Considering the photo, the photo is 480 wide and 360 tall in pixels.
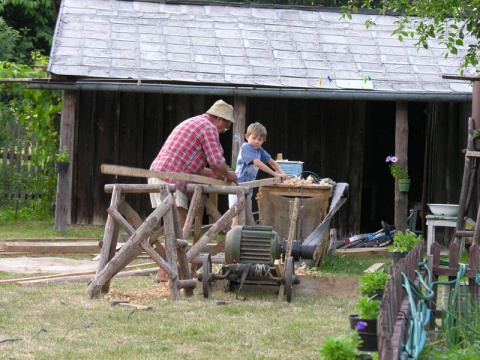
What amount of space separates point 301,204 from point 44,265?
290cm

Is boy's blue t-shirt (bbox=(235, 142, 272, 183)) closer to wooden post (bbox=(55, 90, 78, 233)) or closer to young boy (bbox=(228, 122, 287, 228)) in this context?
young boy (bbox=(228, 122, 287, 228))

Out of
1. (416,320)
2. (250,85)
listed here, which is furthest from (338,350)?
(250,85)

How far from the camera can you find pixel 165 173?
25.5ft

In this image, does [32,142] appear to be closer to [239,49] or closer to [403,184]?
[239,49]

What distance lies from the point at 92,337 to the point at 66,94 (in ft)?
26.1

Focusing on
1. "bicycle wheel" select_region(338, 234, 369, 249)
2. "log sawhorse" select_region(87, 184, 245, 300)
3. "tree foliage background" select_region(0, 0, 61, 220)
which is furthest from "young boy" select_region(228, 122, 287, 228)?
"tree foliage background" select_region(0, 0, 61, 220)

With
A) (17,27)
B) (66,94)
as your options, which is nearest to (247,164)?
(66,94)

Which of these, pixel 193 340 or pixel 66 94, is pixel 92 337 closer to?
pixel 193 340

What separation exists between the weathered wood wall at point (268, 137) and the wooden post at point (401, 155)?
62.0 inches

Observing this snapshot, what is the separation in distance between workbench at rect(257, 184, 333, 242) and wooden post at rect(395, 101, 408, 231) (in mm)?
3175

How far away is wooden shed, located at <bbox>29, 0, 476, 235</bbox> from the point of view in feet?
42.5

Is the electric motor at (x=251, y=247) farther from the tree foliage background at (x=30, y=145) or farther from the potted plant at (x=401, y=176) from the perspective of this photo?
the tree foliage background at (x=30, y=145)

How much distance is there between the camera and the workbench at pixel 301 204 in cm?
1008

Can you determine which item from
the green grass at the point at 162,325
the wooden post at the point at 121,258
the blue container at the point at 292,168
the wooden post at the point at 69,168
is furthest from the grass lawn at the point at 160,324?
the wooden post at the point at 69,168
